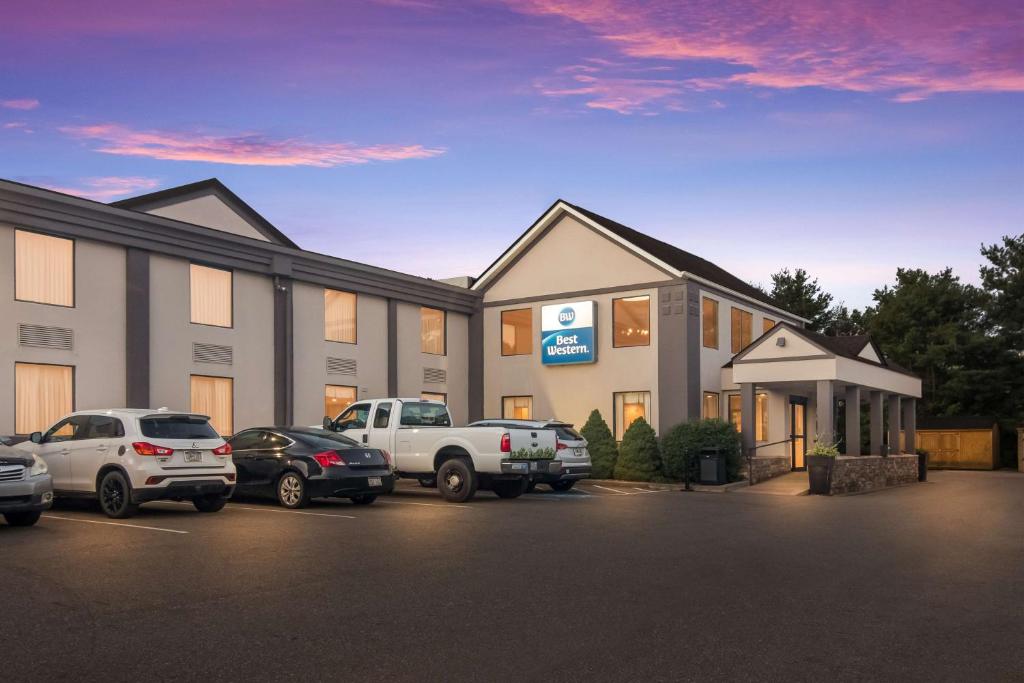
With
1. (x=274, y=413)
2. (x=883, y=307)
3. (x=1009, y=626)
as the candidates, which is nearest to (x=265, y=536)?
(x=1009, y=626)

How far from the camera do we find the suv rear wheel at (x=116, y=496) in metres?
15.8

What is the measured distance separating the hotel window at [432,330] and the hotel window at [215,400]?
28.6 feet

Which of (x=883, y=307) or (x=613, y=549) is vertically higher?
(x=883, y=307)

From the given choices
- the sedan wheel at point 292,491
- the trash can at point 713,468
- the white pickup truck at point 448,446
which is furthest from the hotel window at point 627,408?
the sedan wheel at point 292,491

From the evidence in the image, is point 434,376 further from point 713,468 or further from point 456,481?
point 456,481

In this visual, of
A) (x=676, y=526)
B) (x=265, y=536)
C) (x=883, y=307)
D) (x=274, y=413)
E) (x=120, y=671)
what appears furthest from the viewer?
(x=883, y=307)

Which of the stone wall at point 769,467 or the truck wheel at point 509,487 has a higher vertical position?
the truck wheel at point 509,487

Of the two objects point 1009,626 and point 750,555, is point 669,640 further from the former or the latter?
point 750,555

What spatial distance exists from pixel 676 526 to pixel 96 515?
9.31 meters

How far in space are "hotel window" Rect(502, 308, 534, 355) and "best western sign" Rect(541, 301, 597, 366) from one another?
0.62m

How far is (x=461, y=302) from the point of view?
A: 36.8 metres

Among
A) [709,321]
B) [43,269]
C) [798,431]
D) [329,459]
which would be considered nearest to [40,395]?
[43,269]

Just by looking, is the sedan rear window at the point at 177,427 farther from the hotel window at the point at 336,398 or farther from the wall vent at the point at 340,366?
the wall vent at the point at 340,366

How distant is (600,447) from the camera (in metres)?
30.9
